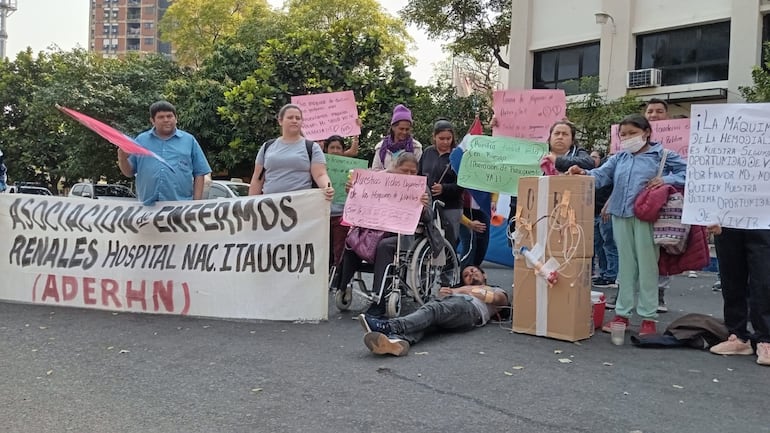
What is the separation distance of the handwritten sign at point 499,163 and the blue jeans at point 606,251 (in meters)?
2.23

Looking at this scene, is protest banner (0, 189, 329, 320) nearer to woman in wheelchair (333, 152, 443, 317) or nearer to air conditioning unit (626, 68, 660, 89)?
woman in wheelchair (333, 152, 443, 317)

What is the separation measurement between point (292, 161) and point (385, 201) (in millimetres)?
898

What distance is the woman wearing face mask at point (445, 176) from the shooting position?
640 centimetres

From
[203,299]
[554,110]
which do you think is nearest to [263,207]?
[203,299]

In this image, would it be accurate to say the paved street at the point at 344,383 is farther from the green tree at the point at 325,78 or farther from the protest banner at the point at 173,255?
the green tree at the point at 325,78

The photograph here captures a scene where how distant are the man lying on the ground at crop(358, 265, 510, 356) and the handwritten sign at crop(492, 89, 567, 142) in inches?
59.6

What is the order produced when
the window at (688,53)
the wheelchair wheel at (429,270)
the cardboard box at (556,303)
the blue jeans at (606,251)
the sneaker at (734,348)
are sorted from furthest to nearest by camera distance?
the window at (688,53) → the blue jeans at (606,251) → the wheelchair wheel at (429,270) → the cardboard box at (556,303) → the sneaker at (734,348)

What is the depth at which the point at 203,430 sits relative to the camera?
3.23m

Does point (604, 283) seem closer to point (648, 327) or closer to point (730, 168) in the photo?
point (648, 327)

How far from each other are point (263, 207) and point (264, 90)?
1426 centimetres

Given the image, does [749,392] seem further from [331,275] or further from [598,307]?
[331,275]

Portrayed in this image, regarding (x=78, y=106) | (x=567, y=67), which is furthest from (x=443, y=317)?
(x=78, y=106)

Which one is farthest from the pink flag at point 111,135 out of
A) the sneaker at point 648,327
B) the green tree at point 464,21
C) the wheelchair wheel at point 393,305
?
the green tree at point 464,21

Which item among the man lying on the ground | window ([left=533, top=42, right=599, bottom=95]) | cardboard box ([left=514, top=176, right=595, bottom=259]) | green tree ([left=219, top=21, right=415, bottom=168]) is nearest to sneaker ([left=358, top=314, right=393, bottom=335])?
the man lying on the ground
